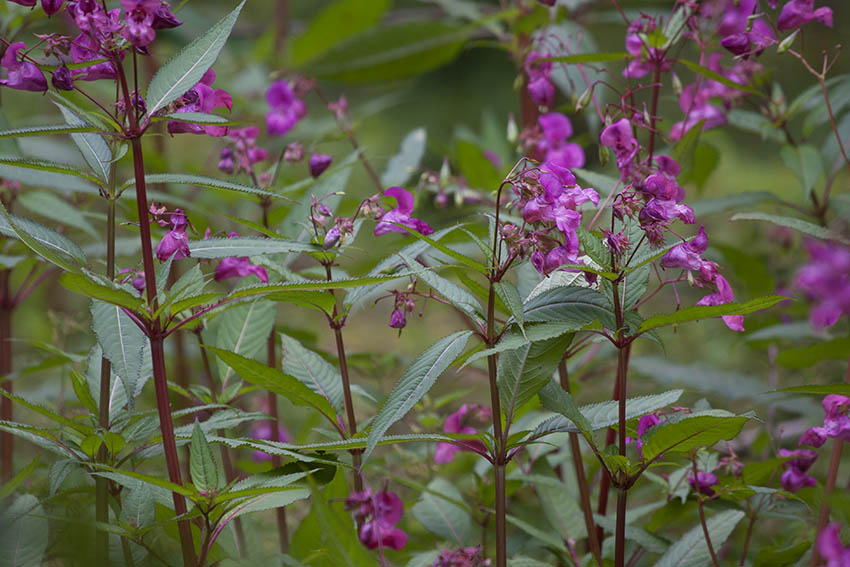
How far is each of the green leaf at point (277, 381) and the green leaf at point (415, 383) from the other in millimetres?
133

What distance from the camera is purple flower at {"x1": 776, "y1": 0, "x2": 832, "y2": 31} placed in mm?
897

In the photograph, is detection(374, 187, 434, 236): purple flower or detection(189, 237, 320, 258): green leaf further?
detection(374, 187, 434, 236): purple flower

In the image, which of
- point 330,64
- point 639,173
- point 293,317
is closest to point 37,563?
point 639,173

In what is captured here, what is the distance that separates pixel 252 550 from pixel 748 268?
0.95 metres

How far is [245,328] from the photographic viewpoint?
0.93 metres

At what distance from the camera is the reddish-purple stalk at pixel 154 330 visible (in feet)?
2.06

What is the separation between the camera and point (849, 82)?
46.3 inches

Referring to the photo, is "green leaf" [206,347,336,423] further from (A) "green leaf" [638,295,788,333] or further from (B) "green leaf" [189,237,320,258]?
(A) "green leaf" [638,295,788,333]

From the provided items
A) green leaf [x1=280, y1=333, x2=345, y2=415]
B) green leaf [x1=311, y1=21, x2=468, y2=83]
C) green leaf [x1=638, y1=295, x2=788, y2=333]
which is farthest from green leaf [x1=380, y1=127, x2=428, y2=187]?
green leaf [x1=638, y1=295, x2=788, y2=333]

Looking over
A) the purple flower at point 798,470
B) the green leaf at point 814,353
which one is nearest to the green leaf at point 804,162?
the green leaf at point 814,353

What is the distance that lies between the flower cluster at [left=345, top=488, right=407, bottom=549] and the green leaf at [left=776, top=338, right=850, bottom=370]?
0.58 m

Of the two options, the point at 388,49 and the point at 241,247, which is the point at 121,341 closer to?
the point at 241,247

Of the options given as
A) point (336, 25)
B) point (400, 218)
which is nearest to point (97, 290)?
point (400, 218)

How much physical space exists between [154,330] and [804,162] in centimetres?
94
